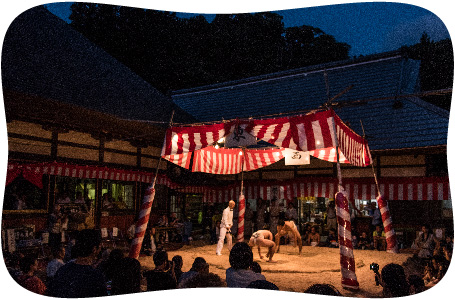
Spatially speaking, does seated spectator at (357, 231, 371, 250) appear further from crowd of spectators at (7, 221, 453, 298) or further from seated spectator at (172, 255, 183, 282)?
seated spectator at (172, 255, 183, 282)

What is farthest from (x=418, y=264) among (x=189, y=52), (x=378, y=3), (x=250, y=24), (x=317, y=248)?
(x=189, y=52)

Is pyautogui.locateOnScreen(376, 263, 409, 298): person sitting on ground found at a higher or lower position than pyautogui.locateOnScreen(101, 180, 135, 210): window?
lower

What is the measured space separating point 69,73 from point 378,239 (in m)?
11.9

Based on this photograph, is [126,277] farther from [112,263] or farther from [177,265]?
[177,265]

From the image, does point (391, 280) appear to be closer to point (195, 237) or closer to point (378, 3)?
point (378, 3)

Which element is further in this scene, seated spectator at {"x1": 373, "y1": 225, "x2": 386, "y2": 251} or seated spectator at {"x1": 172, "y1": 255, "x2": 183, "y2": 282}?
seated spectator at {"x1": 373, "y1": 225, "x2": 386, "y2": 251}

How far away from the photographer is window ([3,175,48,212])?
8.46 m

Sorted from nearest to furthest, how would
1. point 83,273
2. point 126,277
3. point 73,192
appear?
→ point 83,273, point 126,277, point 73,192

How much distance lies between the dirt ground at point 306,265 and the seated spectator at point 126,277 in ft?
8.90

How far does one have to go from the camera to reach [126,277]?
488 centimetres

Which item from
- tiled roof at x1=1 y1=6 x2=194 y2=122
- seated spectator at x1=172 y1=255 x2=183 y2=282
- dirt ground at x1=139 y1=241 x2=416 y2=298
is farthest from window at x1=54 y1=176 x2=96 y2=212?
seated spectator at x1=172 y1=255 x2=183 y2=282

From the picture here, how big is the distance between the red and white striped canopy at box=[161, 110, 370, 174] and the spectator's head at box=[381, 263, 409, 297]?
2.85 m

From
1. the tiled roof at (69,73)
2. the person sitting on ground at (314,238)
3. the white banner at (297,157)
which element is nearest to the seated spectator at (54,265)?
the tiled roof at (69,73)

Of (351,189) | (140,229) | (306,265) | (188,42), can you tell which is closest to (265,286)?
(140,229)
